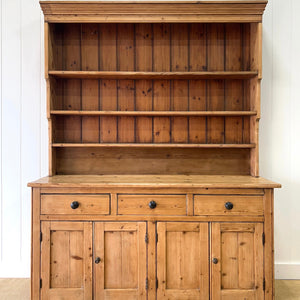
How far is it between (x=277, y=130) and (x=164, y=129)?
39.8 inches

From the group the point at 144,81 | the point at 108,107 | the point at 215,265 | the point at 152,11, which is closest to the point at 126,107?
the point at 108,107

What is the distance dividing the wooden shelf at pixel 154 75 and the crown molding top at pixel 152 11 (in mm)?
400

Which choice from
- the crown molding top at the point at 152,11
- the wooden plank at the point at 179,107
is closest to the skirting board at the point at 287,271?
the wooden plank at the point at 179,107

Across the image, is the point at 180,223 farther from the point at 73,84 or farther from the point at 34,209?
the point at 73,84

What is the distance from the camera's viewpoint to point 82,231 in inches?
73.5

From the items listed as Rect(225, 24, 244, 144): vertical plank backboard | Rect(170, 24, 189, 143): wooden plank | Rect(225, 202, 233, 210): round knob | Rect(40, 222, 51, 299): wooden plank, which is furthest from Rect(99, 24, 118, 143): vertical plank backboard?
Rect(225, 202, 233, 210): round knob

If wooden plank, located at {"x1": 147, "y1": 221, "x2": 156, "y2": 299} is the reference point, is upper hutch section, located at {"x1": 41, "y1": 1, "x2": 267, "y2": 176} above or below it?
above

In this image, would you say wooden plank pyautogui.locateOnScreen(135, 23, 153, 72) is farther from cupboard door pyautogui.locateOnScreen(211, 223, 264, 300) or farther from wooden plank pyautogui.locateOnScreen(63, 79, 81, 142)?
cupboard door pyautogui.locateOnScreen(211, 223, 264, 300)

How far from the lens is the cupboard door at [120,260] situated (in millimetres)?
1854

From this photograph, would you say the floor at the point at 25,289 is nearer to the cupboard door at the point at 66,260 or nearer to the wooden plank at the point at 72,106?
the cupboard door at the point at 66,260

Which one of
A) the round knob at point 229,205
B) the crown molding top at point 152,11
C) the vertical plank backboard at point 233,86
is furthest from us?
the vertical plank backboard at point 233,86

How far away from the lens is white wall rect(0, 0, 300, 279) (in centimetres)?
239

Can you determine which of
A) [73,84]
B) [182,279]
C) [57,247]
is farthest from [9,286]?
[73,84]

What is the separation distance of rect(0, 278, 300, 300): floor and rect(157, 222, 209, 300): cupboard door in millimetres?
764
